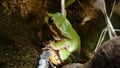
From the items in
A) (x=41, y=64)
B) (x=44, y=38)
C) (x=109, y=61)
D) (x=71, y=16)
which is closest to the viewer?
(x=109, y=61)

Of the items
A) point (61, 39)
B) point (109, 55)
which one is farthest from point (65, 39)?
point (109, 55)

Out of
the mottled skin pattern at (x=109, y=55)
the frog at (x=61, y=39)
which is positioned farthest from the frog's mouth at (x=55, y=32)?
the mottled skin pattern at (x=109, y=55)

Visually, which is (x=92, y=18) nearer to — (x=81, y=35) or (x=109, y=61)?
(x=81, y=35)

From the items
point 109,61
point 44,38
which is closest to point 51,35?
point 44,38

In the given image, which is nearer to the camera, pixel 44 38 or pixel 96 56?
pixel 96 56

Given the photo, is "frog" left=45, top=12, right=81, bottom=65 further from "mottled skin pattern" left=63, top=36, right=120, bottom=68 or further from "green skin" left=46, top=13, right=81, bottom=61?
"mottled skin pattern" left=63, top=36, right=120, bottom=68

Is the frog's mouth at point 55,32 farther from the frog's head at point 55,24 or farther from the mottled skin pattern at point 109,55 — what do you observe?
the mottled skin pattern at point 109,55

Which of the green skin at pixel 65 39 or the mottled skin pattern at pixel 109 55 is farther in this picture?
the green skin at pixel 65 39

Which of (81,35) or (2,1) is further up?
(2,1)
